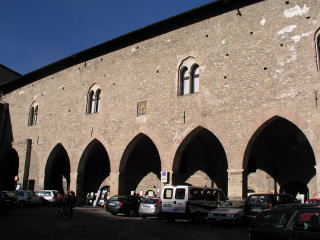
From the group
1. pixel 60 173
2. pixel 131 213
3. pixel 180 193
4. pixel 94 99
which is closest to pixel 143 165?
pixel 94 99

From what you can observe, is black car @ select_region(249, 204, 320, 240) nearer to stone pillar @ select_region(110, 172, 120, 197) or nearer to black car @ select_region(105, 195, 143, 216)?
black car @ select_region(105, 195, 143, 216)

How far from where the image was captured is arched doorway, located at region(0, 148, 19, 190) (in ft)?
96.0

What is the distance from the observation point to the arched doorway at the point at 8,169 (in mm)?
29250

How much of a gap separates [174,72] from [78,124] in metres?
7.97

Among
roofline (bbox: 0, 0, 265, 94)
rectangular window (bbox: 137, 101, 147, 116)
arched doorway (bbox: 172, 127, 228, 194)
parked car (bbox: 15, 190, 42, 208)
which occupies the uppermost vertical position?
roofline (bbox: 0, 0, 265, 94)

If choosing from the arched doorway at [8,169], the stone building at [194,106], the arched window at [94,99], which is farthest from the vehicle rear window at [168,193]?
the arched doorway at [8,169]

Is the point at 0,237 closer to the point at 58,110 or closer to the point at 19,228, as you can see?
the point at 19,228

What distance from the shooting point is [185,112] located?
1731cm

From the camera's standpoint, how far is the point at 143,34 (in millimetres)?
20250

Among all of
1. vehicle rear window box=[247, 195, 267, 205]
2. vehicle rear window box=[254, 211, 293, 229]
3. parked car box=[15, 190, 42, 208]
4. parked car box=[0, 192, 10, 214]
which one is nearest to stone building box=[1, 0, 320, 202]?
vehicle rear window box=[247, 195, 267, 205]

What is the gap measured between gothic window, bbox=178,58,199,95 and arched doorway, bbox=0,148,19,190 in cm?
1748

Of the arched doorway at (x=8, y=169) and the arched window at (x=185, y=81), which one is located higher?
the arched window at (x=185, y=81)

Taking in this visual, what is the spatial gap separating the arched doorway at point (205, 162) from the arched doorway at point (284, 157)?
6.34 ft

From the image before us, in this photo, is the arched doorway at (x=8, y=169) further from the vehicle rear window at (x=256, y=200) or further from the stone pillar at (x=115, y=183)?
the vehicle rear window at (x=256, y=200)
